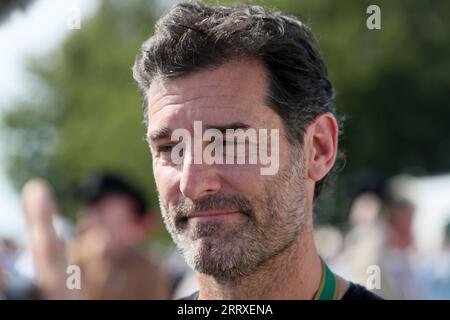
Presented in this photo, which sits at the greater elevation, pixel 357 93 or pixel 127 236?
pixel 357 93

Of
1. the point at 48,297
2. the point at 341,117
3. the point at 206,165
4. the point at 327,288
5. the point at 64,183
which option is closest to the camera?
the point at 206,165

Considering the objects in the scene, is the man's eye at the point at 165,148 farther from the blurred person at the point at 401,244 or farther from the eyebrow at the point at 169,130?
the blurred person at the point at 401,244

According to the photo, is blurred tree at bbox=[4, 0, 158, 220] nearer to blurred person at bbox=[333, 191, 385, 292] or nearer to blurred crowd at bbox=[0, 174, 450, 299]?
blurred person at bbox=[333, 191, 385, 292]

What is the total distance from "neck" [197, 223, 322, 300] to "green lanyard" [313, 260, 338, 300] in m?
0.01

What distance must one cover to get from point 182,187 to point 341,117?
117cm

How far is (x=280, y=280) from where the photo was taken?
10.8 feet

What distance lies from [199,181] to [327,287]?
0.60 meters

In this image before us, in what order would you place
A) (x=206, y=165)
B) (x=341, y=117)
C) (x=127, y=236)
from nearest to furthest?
1. (x=206, y=165)
2. (x=341, y=117)
3. (x=127, y=236)

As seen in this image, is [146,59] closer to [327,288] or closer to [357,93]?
[327,288]

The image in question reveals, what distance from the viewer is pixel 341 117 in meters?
4.08

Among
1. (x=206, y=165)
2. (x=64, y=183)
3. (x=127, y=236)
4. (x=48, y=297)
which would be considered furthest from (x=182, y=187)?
(x=64, y=183)

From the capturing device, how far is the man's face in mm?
3113
